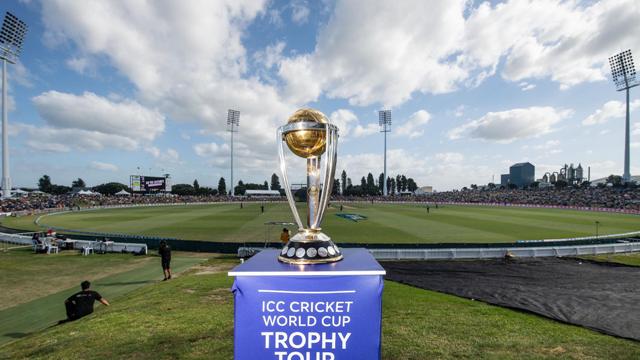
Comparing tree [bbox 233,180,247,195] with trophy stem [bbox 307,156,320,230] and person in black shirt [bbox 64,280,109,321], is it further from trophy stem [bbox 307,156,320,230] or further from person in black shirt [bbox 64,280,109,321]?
trophy stem [bbox 307,156,320,230]

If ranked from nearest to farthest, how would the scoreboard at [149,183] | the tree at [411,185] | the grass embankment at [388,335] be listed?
the grass embankment at [388,335]
the scoreboard at [149,183]
the tree at [411,185]

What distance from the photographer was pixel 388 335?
6.98m

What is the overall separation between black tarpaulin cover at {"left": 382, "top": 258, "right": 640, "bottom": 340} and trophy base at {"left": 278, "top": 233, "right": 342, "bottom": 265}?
27.2 feet

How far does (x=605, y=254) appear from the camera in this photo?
18031 mm

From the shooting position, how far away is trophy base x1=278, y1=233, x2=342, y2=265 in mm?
3443

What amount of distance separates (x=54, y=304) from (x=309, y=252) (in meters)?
11.1

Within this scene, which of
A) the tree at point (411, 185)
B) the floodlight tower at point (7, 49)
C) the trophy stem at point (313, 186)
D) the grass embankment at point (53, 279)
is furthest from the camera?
the tree at point (411, 185)

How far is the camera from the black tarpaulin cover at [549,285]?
28.7ft

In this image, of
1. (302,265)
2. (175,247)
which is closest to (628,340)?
(302,265)

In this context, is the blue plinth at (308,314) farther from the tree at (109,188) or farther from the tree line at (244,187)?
the tree at (109,188)

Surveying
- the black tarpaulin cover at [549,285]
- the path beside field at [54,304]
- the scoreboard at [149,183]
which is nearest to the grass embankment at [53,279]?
the path beside field at [54,304]

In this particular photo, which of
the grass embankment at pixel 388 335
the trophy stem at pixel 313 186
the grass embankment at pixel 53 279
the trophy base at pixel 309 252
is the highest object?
the trophy stem at pixel 313 186

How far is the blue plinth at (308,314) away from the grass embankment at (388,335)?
3.83 meters

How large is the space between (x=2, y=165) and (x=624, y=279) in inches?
3497
